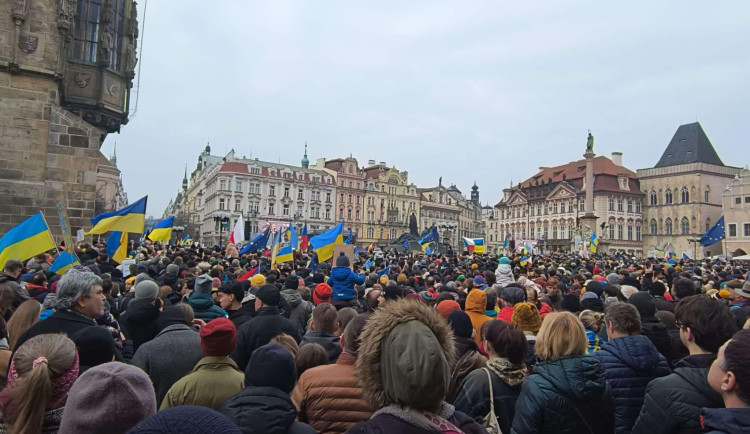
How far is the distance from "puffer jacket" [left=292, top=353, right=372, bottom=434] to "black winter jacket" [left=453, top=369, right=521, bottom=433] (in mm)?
680

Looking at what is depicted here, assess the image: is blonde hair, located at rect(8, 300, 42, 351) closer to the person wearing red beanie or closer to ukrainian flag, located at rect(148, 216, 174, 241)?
the person wearing red beanie

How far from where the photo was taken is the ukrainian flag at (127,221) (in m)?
11.1

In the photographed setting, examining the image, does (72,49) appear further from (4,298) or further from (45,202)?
(4,298)

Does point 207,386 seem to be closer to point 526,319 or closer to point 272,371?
point 272,371

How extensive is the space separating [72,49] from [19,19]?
Answer: 327cm

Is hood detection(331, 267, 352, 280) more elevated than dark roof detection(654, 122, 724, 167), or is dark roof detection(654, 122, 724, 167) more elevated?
dark roof detection(654, 122, 724, 167)

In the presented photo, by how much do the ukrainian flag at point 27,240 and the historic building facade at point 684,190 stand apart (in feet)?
255

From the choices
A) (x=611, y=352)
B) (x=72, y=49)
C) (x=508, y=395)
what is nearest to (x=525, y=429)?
(x=508, y=395)

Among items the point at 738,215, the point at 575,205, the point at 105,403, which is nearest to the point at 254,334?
the point at 105,403

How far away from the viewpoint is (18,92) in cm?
1577

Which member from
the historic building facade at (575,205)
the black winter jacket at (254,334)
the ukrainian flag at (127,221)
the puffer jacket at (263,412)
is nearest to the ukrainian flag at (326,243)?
the ukrainian flag at (127,221)

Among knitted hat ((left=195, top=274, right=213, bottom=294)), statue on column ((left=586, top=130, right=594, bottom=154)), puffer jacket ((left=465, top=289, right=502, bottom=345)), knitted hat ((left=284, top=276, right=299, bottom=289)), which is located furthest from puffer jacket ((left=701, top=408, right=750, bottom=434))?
statue on column ((left=586, top=130, right=594, bottom=154))

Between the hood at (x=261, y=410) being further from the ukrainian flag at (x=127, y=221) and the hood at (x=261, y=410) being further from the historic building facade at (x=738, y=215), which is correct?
the historic building facade at (x=738, y=215)

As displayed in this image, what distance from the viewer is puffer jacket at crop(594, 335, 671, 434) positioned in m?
3.74
